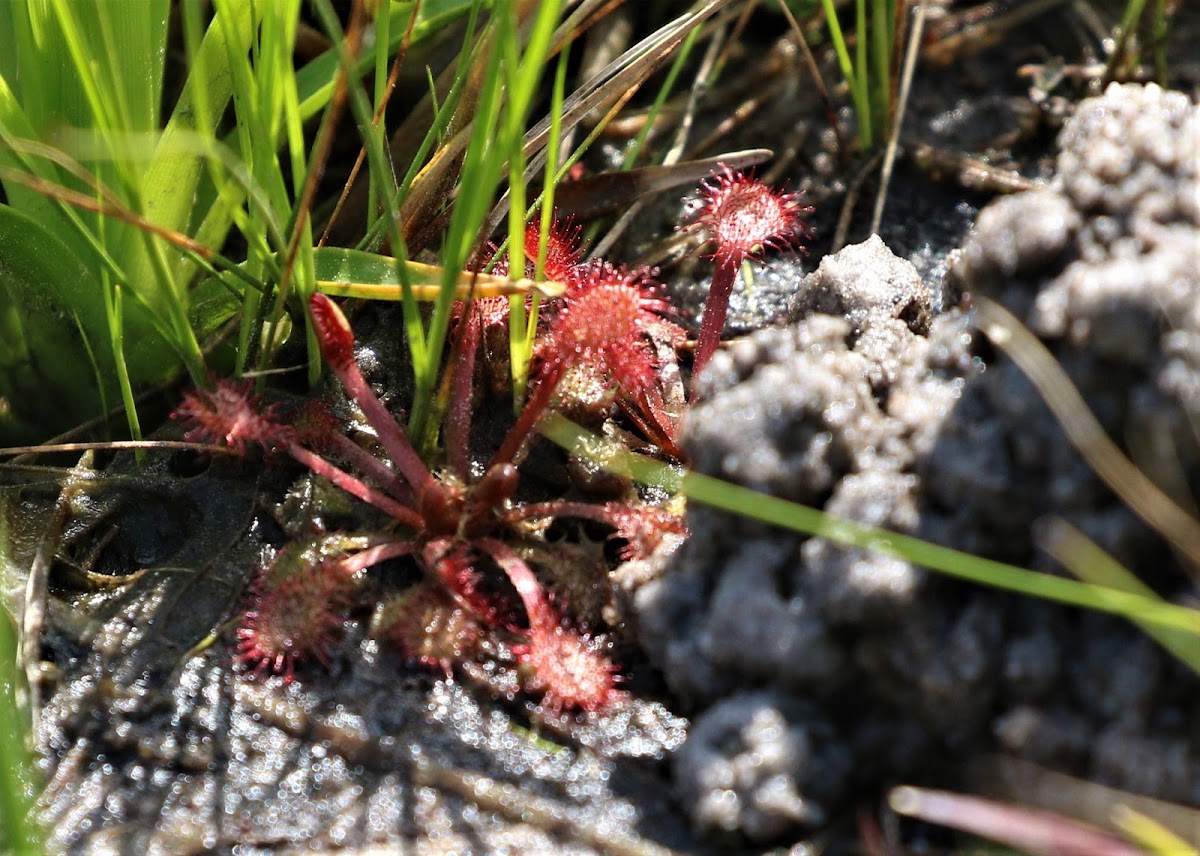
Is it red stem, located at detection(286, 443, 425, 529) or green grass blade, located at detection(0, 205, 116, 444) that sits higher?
green grass blade, located at detection(0, 205, 116, 444)

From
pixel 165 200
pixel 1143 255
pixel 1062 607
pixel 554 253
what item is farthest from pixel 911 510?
pixel 165 200

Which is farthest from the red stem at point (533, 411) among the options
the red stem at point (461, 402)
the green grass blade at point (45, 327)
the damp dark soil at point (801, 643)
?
the green grass blade at point (45, 327)

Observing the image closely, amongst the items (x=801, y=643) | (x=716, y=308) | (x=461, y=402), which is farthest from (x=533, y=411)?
Result: (x=801, y=643)

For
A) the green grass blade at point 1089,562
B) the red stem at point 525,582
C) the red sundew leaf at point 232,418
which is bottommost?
the red stem at point 525,582

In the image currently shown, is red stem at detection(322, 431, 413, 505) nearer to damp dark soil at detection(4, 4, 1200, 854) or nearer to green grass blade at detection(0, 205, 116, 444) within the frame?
damp dark soil at detection(4, 4, 1200, 854)

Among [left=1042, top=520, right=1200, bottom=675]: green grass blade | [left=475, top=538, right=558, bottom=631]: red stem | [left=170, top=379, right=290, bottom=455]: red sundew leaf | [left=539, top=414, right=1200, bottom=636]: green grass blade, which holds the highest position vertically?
[left=170, top=379, right=290, bottom=455]: red sundew leaf

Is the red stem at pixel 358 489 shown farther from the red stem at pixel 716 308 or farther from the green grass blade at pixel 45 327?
the red stem at pixel 716 308

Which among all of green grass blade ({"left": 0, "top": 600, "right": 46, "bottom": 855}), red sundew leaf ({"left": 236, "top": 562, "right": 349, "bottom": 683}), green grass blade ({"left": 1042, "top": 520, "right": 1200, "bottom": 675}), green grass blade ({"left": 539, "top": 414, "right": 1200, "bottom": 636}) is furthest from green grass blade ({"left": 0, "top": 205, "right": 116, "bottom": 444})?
green grass blade ({"left": 1042, "top": 520, "right": 1200, "bottom": 675})

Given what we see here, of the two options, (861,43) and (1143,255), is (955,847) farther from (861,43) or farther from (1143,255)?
(861,43)
